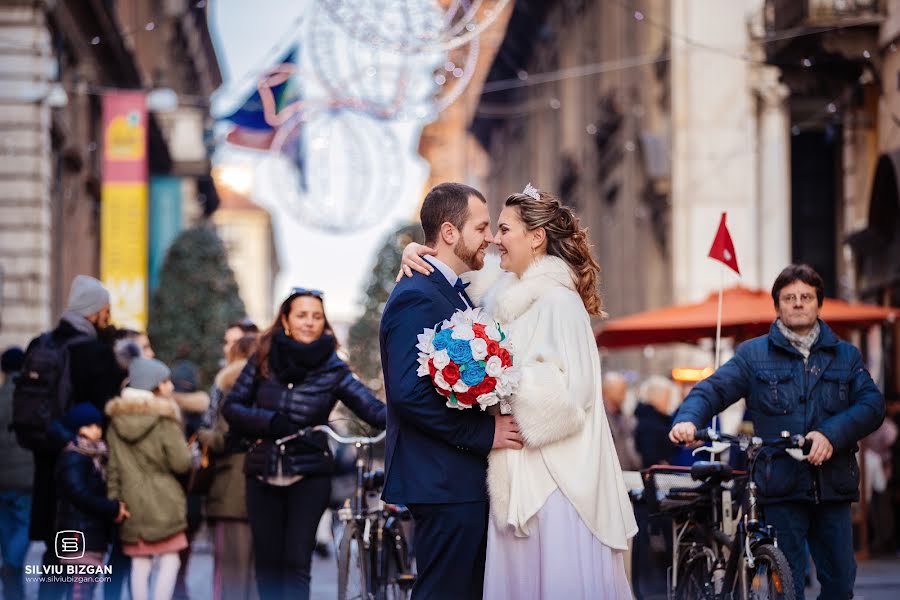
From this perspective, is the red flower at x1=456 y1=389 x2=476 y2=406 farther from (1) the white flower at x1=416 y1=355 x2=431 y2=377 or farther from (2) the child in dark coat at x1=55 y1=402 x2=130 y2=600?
(2) the child in dark coat at x1=55 y1=402 x2=130 y2=600

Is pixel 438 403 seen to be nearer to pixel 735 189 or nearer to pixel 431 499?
pixel 431 499

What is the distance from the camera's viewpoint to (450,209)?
19.8 ft

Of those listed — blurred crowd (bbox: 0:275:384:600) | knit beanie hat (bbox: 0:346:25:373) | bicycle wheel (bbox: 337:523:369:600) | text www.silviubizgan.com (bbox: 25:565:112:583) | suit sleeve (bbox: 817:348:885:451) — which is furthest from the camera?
knit beanie hat (bbox: 0:346:25:373)

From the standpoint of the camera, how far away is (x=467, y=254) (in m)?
6.10

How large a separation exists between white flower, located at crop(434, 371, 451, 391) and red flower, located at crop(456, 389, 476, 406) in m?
0.05

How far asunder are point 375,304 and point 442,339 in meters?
13.5

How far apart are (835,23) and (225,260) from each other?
13.9m

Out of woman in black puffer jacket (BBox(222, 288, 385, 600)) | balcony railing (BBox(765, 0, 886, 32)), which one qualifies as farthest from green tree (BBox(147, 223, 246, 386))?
woman in black puffer jacket (BBox(222, 288, 385, 600))

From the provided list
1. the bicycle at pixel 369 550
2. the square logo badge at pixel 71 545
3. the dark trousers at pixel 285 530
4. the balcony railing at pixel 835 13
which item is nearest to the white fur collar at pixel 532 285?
the dark trousers at pixel 285 530

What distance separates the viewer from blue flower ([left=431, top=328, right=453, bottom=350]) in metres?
5.64

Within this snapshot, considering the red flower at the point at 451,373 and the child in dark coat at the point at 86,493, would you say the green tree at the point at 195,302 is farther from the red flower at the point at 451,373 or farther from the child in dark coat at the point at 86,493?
the red flower at the point at 451,373

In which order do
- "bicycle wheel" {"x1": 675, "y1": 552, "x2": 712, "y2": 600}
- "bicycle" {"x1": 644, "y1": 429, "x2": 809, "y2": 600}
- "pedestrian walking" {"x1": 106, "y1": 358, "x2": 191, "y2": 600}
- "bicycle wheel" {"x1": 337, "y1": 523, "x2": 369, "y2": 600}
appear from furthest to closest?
1. "pedestrian walking" {"x1": 106, "y1": 358, "x2": 191, "y2": 600}
2. "bicycle wheel" {"x1": 337, "y1": 523, "x2": 369, "y2": 600}
3. "bicycle wheel" {"x1": 675, "y1": 552, "x2": 712, "y2": 600}
4. "bicycle" {"x1": 644, "y1": 429, "x2": 809, "y2": 600}

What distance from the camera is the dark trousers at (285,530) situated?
28.3ft

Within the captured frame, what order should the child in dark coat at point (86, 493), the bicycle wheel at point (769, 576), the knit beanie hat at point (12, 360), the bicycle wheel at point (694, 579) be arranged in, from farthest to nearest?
1. the knit beanie hat at point (12, 360)
2. the child in dark coat at point (86, 493)
3. the bicycle wheel at point (694, 579)
4. the bicycle wheel at point (769, 576)
